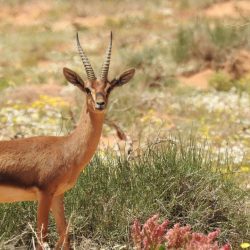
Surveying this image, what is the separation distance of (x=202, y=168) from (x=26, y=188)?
6.26ft

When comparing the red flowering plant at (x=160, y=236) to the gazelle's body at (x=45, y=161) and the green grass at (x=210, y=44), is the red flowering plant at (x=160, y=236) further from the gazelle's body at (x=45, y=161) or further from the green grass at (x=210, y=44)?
the green grass at (x=210, y=44)

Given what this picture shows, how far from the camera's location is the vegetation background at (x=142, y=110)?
20.4 feet

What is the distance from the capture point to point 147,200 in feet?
20.4

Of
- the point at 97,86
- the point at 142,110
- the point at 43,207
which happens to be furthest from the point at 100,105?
the point at 142,110

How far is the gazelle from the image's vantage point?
209 inches

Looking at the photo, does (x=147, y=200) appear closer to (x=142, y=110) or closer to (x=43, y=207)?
(x=43, y=207)

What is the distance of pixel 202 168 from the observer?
21.3 ft

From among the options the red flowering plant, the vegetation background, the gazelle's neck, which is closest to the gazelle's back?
the gazelle's neck

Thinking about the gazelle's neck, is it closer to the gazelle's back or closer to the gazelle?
the gazelle

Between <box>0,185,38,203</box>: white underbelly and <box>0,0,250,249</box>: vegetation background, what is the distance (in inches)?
9.5

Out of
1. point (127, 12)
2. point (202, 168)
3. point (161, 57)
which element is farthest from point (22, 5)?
point (202, 168)

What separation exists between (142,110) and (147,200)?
7736 millimetres

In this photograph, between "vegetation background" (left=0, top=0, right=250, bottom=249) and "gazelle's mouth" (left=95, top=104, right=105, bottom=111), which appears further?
"vegetation background" (left=0, top=0, right=250, bottom=249)

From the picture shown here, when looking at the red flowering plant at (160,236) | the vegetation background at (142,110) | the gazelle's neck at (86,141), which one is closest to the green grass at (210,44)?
the vegetation background at (142,110)
